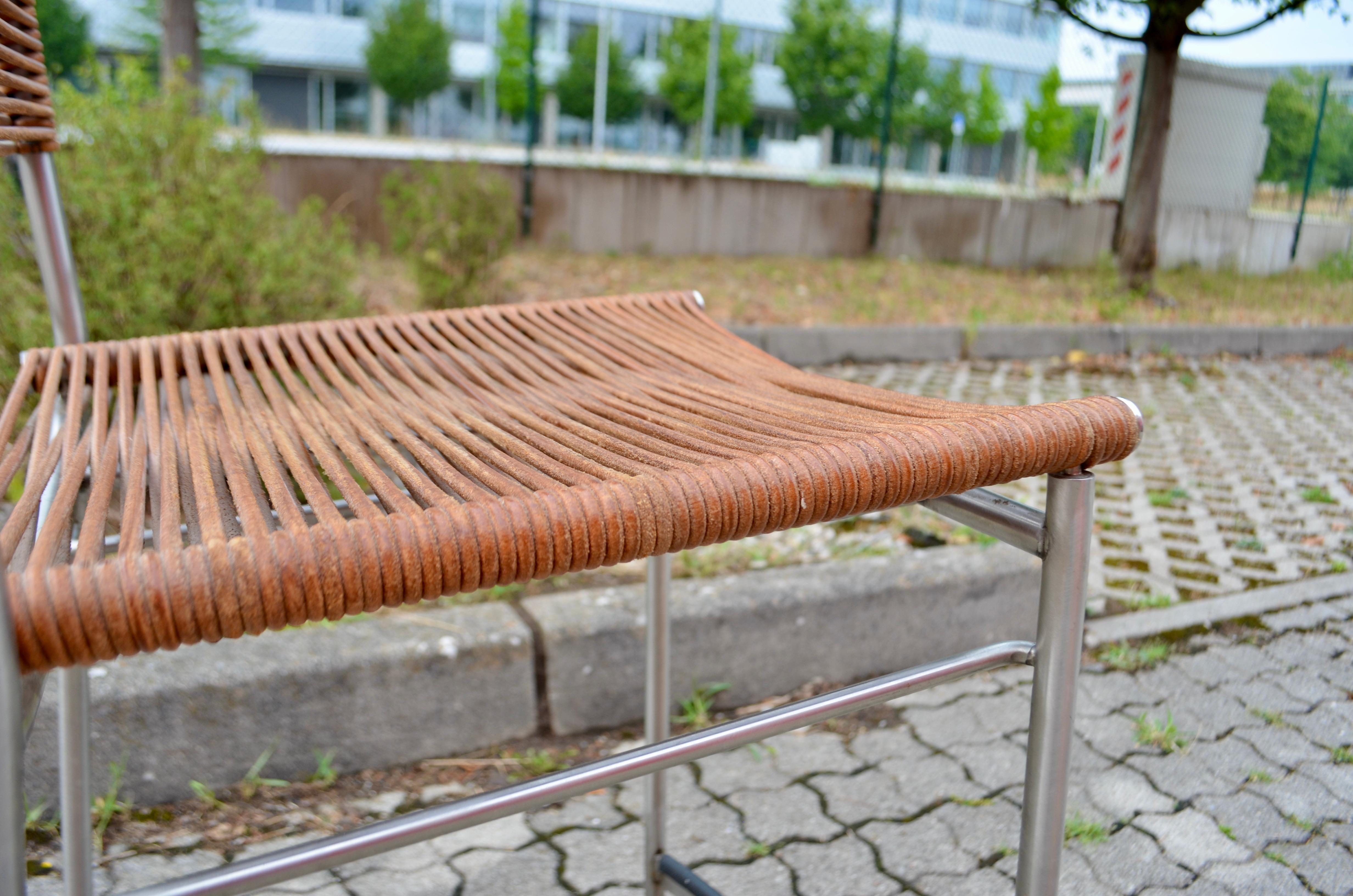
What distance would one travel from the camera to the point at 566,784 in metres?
0.77

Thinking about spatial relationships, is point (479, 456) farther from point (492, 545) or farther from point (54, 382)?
point (54, 382)

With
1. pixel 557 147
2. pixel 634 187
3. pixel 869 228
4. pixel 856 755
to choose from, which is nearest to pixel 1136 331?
pixel 869 228

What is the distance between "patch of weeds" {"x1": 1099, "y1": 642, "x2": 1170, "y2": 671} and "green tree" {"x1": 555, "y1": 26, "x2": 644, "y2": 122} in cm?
2597

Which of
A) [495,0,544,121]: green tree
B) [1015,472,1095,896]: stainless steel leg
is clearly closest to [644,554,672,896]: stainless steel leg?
[1015,472,1095,896]: stainless steel leg

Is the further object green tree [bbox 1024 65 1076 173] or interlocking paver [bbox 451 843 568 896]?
green tree [bbox 1024 65 1076 173]

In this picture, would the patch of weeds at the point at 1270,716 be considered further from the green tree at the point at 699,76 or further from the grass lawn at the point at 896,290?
the green tree at the point at 699,76

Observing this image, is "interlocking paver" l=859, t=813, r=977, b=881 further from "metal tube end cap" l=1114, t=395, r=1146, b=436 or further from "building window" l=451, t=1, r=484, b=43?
"building window" l=451, t=1, r=484, b=43

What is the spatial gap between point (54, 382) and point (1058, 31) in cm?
798

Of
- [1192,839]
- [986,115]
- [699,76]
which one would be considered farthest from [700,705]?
[986,115]

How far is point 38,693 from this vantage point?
31.2 inches

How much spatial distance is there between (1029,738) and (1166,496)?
2.25m

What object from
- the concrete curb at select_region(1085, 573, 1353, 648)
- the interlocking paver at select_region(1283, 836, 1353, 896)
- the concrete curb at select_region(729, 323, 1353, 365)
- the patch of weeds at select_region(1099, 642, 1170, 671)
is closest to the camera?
the interlocking paver at select_region(1283, 836, 1353, 896)

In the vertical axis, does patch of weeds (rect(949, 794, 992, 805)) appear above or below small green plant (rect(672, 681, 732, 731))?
below

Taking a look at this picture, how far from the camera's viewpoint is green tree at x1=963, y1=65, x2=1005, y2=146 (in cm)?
2930
